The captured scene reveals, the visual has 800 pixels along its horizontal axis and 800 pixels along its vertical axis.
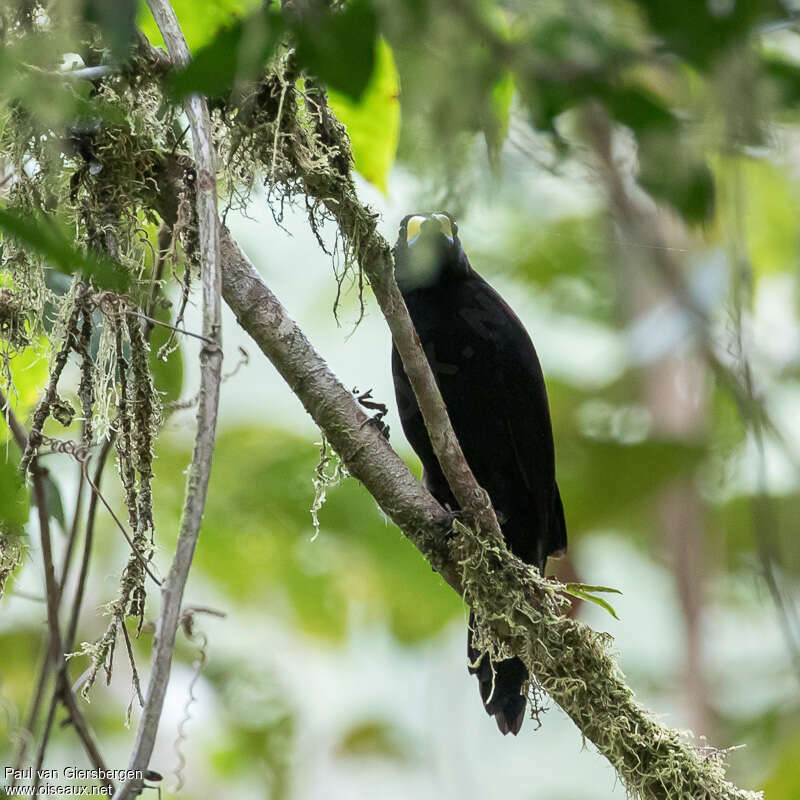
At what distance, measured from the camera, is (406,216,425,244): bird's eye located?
2.96m

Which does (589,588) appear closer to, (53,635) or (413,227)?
(53,635)

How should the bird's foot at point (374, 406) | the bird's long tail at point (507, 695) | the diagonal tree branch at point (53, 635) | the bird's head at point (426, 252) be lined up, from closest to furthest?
the diagonal tree branch at point (53, 635) < the bird's foot at point (374, 406) < the bird's long tail at point (507, 695) < the bird's head at point (426, 252)

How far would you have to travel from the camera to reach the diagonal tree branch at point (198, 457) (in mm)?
1111

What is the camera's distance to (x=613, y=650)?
7.82ft

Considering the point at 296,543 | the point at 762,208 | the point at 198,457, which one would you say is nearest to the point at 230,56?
the point at 198,457

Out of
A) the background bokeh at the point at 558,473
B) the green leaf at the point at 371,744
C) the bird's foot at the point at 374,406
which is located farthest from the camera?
the green leaf at the point at 371,744

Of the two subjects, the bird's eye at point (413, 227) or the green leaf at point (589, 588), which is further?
the bird's eye at point (413, 227)

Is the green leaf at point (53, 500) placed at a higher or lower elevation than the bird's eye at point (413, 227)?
lower

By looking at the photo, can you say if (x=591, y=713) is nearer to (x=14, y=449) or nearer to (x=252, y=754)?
(x=14, y=449)

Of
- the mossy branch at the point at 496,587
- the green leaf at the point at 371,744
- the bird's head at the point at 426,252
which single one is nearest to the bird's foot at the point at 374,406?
the mossy branch at the point at 496,587

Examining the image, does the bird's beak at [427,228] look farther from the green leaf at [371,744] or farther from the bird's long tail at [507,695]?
the green leaf at [371,744]

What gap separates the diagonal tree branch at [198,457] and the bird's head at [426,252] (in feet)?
4.21

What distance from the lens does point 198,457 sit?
123 cm

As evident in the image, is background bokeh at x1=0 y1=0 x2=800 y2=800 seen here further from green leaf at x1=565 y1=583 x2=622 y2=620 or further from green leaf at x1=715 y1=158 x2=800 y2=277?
green leaf at x1=565 y1=583 x2=622 y2=620
